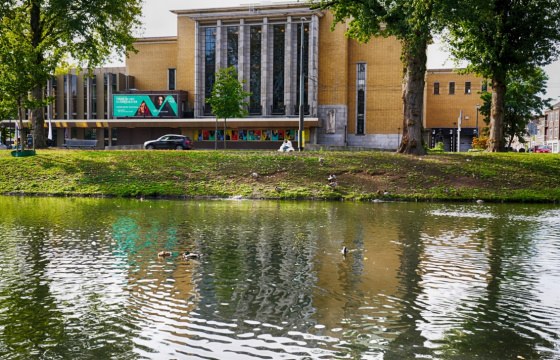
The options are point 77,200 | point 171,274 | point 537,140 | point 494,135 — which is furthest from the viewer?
point 537,140

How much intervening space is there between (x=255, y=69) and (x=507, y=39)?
38.4 metres

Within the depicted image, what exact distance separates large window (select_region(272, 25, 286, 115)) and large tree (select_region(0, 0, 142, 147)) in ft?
95.9

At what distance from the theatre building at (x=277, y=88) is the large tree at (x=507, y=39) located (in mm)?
31727

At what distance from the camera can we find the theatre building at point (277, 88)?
65.2 m

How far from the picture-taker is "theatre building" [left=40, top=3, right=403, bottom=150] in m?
65.2

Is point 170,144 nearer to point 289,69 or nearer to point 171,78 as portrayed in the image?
point 289,69

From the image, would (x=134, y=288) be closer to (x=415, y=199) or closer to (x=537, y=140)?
(x=415, y=199)

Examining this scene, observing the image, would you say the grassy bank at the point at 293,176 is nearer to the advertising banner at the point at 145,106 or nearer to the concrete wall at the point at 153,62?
the advertising banner at the point at 145,106

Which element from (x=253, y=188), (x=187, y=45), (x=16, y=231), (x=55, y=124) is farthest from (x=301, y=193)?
(x=55, y=124)

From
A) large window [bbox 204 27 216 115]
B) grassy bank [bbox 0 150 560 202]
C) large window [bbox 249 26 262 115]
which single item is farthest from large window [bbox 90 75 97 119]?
grassy bank [bbox 0 150 560 202]

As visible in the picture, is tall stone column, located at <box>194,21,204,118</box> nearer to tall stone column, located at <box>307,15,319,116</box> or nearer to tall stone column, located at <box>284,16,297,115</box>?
tall stone column, located at <box>284,16,297,115</box>

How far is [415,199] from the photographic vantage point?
22219 mm

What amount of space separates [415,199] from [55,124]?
60.4m

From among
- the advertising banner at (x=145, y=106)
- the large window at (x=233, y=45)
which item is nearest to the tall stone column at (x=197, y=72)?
the advertising banner at (x=145, y=106)
